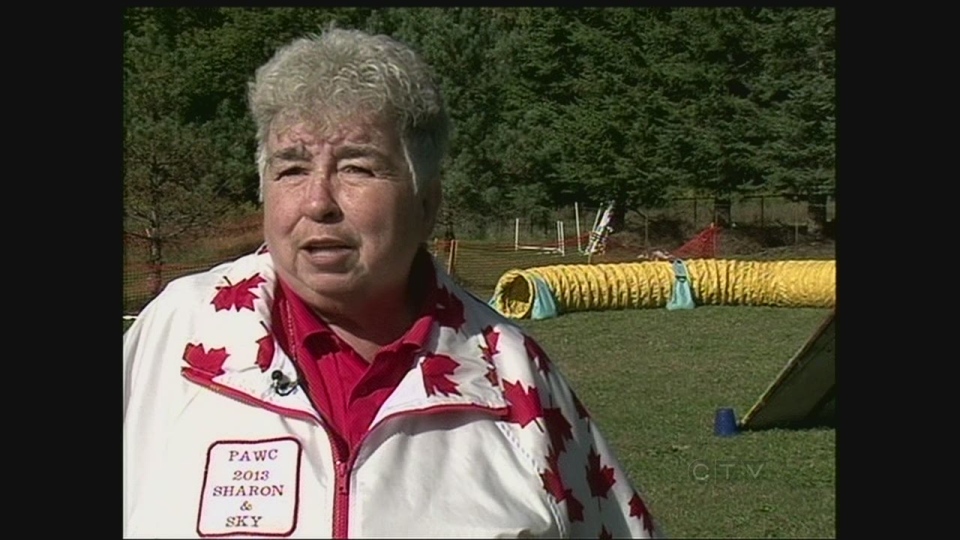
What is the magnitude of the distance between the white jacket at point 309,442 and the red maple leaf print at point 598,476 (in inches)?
0.4

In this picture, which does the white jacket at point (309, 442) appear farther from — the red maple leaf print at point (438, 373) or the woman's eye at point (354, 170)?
the woman's eye at point (354, 170)

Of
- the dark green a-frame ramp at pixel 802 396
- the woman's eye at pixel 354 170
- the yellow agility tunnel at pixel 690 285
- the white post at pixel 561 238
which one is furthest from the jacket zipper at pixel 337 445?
the white post at pixel 561 238

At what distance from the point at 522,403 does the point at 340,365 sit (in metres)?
0.31

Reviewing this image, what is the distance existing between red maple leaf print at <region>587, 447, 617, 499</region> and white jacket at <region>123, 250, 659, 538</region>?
11 millimetres

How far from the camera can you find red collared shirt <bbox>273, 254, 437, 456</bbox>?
6.68 ft

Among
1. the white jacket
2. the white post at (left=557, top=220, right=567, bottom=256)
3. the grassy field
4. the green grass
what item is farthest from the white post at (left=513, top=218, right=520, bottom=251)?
the white jacket

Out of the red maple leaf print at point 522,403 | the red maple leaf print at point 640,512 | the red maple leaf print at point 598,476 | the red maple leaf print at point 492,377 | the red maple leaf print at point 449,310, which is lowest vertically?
the red maple leaf print at point 640,512

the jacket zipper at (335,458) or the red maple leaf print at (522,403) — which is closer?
the jacket zipper at (335,458)

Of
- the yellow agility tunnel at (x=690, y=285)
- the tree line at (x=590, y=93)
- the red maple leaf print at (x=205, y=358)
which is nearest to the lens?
the red maple leaf print at (x=205, y=358)

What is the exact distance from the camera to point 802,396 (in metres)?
6.59

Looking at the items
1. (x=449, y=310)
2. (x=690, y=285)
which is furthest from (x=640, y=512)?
(x=690, y=285)

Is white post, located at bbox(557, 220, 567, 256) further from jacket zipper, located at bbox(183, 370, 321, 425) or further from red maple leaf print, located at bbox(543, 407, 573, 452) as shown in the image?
jacket zipper, located at bbox(183, 370, 321, 425)

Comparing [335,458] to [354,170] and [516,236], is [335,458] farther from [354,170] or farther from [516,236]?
[516,236]

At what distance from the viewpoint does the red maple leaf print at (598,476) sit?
7.27 ft
